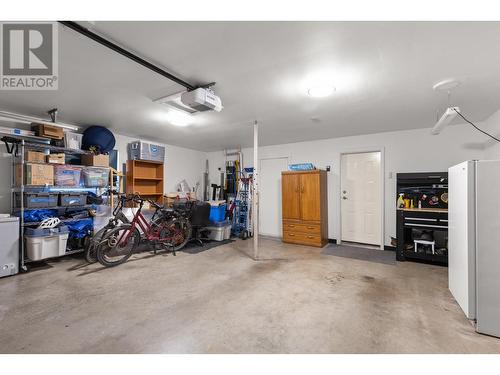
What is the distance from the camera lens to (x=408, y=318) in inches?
83.7

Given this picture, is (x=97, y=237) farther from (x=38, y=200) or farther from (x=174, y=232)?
(x=174, y=232)

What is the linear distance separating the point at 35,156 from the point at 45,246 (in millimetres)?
A: 1372

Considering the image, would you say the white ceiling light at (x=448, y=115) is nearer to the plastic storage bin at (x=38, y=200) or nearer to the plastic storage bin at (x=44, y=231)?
the plastic storage bin at (x=44, y=231)

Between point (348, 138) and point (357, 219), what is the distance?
6.00ft

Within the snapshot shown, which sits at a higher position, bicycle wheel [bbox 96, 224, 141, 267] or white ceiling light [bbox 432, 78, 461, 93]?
white ceiling light [bbox 432, 78, 461, 93]

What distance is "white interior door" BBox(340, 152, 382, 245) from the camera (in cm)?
486

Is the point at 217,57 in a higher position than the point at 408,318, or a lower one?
higher

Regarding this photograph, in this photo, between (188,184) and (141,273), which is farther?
(188,184)

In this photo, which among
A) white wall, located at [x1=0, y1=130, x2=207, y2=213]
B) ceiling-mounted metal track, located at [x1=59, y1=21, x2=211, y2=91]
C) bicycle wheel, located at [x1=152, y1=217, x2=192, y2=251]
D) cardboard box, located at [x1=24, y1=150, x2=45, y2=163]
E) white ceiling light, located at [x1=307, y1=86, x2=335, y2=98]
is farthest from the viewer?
bicycle wheel, located at [x1=152, y1=217, x2=192, y2=251]

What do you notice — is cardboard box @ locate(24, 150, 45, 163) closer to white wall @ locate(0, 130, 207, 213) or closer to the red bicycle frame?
white wall @ locate(0, 130, 207, 213)

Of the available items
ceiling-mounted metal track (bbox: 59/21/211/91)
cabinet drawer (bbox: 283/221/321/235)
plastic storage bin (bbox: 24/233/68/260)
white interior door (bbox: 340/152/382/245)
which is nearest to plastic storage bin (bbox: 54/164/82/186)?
plastic storage bin (bbox: 24/233/68/260)

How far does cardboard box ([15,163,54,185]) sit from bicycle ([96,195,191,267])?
4.09 ft

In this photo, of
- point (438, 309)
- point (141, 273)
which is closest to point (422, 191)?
point (438, 309)
